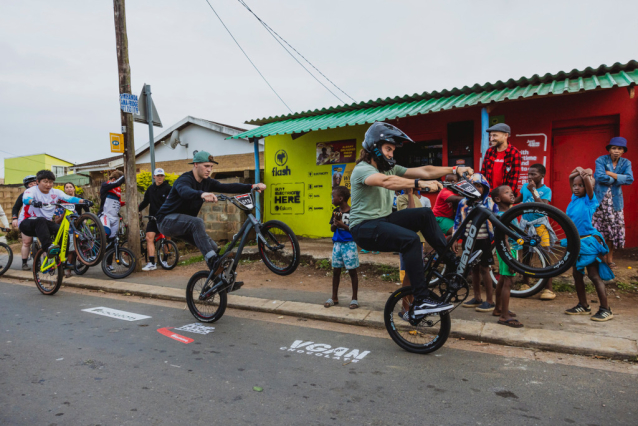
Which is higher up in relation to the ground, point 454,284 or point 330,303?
point 454,284

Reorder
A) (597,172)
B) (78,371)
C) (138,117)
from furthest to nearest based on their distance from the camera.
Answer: (138,117), (597,172), (78,371)

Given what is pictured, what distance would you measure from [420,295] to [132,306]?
439 cm

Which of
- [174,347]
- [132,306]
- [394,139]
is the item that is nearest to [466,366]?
[394,139]

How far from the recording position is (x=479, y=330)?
14.4ft

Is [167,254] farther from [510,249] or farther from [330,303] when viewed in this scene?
[510,249]

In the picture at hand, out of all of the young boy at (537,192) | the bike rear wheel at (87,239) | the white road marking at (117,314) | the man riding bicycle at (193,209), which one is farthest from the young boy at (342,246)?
the bike rear wheel at (87,239)

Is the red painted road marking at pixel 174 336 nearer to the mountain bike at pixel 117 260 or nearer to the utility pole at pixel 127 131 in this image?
the mountain bike at pixel 117 260

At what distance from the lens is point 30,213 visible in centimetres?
788

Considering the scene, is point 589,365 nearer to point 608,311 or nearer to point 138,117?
point 608,311

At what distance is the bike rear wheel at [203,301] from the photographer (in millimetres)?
5031

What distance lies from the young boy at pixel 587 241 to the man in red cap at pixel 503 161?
0.63 meters

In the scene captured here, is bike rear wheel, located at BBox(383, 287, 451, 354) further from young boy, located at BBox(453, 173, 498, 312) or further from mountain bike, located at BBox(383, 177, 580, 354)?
young boy, located at BBox(453, 173, 498, 312)

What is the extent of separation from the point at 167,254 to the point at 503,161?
6.82 meters

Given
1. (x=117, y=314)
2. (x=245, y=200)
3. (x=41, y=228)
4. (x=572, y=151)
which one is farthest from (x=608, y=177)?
(x=41, y=228)
